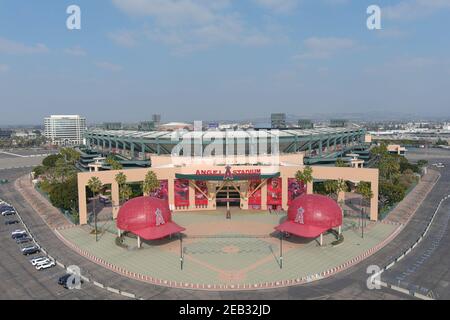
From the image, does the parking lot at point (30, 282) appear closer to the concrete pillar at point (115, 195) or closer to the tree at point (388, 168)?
the concrete pillar at point (115, 195)

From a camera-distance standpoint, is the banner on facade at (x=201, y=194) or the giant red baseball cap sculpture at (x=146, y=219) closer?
the giant red baseball cap sculpture at (x=146, y=219)

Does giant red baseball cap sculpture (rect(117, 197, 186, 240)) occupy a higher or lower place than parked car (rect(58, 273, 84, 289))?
higher

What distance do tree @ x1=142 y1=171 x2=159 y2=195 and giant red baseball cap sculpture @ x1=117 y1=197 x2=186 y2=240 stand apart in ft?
59.1

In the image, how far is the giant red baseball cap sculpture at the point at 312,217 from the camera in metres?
61.2

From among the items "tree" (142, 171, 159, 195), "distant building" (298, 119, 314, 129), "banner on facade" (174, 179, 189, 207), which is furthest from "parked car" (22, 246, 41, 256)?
"distant building" (298, 119, 314, 129)

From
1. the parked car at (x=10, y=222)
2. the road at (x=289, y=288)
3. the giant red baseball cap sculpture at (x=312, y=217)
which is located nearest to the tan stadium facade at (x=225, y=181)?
the parked car at (x=10, y=222)

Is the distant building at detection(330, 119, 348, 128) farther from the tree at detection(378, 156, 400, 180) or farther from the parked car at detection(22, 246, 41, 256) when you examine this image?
the parked car at detection(22, 246, 41, 256)

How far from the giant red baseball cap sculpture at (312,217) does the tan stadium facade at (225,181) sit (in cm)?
2168

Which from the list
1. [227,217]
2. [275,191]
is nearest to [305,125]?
[275,191]

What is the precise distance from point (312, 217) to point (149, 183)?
38.4 metres

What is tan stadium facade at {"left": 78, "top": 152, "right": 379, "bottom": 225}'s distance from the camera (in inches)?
3332

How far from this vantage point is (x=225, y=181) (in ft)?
284

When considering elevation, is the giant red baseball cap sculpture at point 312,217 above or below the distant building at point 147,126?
below
